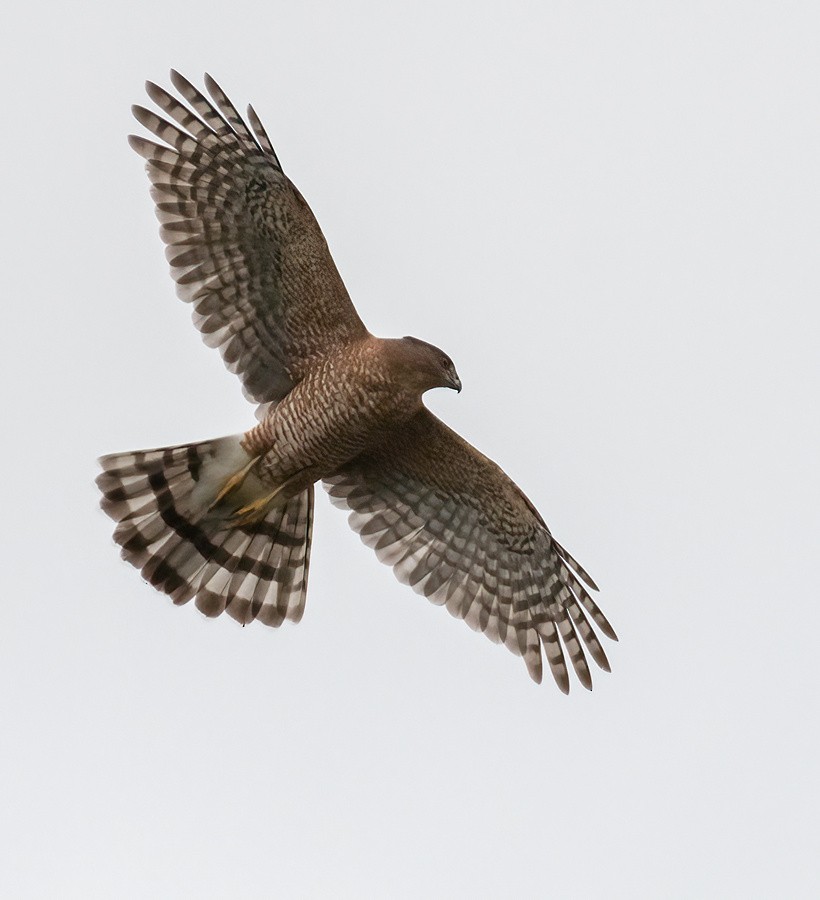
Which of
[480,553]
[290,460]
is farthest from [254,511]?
[480,553]

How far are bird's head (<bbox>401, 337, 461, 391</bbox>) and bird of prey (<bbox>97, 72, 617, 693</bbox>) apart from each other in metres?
0.01

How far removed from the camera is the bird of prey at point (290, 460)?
36.5 ft

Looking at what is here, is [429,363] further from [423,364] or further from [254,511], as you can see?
[254,511]

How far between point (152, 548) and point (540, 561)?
111 inches

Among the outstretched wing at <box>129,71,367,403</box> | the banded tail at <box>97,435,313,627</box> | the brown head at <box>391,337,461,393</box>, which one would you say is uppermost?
the outstretched wing at <box>129,71,367,403</box>

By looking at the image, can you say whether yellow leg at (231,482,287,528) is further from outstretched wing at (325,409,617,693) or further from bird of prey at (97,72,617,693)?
outstretched wing at (325,409,617,693)

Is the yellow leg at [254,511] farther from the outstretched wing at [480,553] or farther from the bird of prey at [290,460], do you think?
the outstretched wing at [480,553]

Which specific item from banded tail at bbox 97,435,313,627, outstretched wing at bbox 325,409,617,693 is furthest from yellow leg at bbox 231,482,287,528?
outstretched wing at bbox 325,409,617,693

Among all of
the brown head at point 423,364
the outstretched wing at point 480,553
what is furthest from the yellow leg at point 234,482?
the brown head at point 423,364

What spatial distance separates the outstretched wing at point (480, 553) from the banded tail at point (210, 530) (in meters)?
0.52

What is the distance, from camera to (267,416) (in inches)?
452

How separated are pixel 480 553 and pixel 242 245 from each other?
2934 millimetres

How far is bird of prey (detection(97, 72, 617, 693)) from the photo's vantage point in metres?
11.1

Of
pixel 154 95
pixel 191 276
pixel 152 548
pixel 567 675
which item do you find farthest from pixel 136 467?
pixel 567 675
